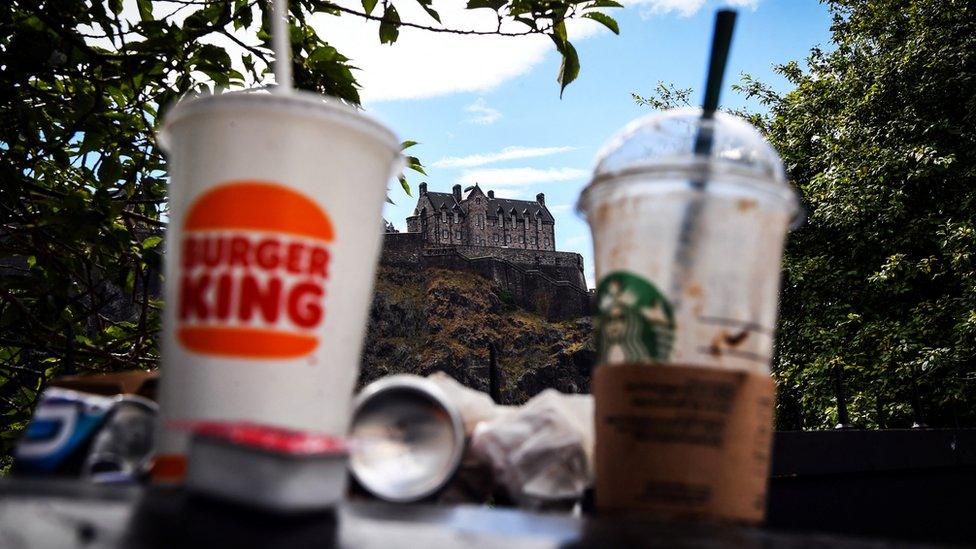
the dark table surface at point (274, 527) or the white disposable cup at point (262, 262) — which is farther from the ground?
the white disposable cup at point (262, 262)

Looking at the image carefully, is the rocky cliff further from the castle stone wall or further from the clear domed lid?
the clear domed lid

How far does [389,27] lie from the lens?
113 inches

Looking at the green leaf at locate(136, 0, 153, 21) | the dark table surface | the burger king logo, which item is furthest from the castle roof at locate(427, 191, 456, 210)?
the dark table surface

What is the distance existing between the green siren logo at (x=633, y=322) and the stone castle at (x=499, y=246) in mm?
52592

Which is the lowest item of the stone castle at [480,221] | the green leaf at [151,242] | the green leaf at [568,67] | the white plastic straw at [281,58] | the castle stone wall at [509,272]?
the green leaf at [151,242]

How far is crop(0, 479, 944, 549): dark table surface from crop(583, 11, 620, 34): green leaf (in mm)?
2094

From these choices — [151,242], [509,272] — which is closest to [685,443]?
[151,242]

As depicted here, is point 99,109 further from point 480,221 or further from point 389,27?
point 480,221

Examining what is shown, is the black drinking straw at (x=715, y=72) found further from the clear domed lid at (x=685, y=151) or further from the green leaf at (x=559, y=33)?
the green leaf at (x=559, y=33)

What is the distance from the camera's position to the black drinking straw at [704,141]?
1165 millimetres

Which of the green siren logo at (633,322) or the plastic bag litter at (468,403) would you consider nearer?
the green siren logo at (633,322)

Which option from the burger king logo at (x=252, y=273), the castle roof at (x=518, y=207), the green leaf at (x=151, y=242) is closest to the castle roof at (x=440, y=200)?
the castle roof at (x=518, y=207)

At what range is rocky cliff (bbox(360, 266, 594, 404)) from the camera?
5797 cm

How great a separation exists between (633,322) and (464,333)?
58.6 m
